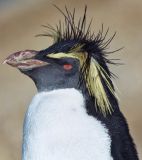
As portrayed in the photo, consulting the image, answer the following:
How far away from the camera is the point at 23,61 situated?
4211 mm

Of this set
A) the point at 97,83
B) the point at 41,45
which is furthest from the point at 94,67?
the point at 41,45

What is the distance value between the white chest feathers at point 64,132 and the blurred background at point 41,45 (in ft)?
11.9

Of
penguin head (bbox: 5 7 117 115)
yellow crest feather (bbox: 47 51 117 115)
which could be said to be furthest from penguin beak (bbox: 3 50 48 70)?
yellow crest feather (bbox: 47 51 117 115)

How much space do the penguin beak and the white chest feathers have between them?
17 centimetres

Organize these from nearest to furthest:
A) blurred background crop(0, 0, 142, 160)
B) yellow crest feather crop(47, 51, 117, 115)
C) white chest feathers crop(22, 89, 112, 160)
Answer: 1. white chest feathers crop(22, 89, 112, 160)
2. yellow crest feather crop(47, 51, 117, 115)
3. blurred background crop(0, 0, 142, 160)

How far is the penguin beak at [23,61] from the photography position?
420 cm

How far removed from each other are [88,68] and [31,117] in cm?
34

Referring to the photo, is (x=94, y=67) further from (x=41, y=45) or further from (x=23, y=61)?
(x=41, y=45)

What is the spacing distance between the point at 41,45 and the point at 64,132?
6134mm

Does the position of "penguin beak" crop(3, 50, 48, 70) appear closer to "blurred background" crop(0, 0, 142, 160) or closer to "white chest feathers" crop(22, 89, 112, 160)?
"white chest feathers" crop(22, 89, 112, 160)

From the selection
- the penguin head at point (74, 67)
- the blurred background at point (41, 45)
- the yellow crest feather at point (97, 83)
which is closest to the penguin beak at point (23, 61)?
the penguin head at point (74, 67)

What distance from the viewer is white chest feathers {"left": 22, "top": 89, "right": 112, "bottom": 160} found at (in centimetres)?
401

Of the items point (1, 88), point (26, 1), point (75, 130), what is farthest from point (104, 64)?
point (26, 1)

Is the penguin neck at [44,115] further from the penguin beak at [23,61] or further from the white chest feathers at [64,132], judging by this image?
the penguin beak at [23,61]
